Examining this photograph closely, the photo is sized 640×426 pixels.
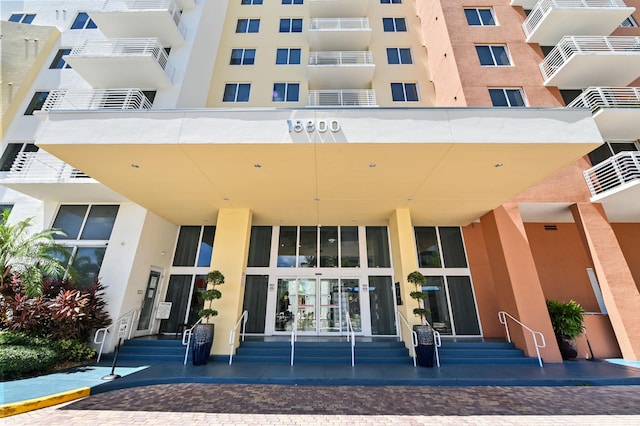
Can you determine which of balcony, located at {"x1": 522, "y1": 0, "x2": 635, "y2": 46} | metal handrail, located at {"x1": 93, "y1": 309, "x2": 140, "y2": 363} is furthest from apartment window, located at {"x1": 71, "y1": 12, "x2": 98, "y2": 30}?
balcony, located at {"x1": 522, "y1": 0, "x2": 635, "y2": 46}

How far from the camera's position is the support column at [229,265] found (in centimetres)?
781

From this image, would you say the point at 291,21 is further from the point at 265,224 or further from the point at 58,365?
the point at 58,365

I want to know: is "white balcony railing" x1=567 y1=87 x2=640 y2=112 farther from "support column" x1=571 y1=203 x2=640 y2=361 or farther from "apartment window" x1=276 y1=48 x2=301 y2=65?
"apartment window" x1=276 y1=48 x2=301 y2=65

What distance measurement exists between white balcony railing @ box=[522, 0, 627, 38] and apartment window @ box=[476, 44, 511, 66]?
48.9 inches

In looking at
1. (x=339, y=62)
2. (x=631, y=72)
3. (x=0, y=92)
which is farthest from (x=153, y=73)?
(x=631, y=72)

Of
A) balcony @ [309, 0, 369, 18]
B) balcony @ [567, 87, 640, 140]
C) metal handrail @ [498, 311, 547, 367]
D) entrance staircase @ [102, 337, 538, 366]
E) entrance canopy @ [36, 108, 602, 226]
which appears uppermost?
balcony @ [309, 0, 369, 18]

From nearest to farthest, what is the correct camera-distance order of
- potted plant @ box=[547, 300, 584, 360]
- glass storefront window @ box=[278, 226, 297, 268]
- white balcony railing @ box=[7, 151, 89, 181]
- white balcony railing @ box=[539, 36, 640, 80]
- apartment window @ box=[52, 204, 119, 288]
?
potted plant @ box=[547, 300, 584, 360] → white balcony railing @ box=[7, 151, 89, 181] → apartment window @ box=[52, 204, 119, 288] → white balcony railing @ box=[539, 36, 640, 80] → glass storefront window @ box=[278, 226, 297, 268]

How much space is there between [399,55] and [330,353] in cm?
1431

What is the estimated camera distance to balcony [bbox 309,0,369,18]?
1442 cm

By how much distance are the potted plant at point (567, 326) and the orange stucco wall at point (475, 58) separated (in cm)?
751

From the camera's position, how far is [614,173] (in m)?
8.88

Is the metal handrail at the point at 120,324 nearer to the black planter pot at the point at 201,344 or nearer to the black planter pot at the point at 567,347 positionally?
the black planter pot at the point at 201,344

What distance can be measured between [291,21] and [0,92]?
13289 mm

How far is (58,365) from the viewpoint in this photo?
6.61 m
